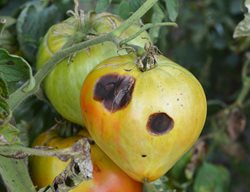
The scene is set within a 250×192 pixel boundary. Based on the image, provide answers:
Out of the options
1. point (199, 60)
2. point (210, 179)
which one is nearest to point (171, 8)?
point (210, 179)

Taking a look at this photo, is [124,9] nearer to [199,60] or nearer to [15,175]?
[15,175]

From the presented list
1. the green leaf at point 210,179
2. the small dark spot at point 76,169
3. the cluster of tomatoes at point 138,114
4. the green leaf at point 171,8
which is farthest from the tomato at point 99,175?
the green leaf at point 210,179

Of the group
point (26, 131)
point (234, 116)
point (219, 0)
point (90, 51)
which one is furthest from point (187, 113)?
point (219, 0)

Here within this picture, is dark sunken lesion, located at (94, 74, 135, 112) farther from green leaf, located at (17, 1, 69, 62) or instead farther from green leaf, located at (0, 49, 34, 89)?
green leaf, located at (17, 1, 69, 62)

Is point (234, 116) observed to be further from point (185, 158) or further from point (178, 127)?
point (178, 127)

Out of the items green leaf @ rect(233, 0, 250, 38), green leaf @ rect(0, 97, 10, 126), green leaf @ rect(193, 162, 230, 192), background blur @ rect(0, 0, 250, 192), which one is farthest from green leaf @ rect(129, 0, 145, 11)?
green leaf @ rect(193, 162, 230, 192)

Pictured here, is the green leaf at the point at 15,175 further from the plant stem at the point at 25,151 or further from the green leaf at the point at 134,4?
the green leaf at the point at 134,4
